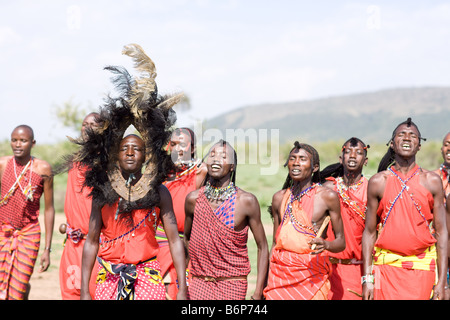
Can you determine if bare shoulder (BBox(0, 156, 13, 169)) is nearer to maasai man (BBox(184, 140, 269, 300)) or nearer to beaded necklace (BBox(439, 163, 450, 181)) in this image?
maasai man (BBox(184, 140, 269, 300))

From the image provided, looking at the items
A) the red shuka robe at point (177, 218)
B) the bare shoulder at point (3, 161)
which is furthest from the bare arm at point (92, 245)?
the bare shoulder at point (3, 161)

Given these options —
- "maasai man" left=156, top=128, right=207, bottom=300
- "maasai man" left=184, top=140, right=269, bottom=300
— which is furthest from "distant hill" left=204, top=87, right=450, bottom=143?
"maasai man" left=184, top=140, right=269, bottom=300

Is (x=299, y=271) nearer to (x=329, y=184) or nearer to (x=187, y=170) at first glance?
(x=329, y=184)

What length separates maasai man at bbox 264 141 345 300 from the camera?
5.13 meters

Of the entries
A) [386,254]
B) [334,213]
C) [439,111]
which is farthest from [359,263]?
[439,111]

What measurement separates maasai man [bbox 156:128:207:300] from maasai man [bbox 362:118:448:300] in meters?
1.83

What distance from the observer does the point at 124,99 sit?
14.8 ft

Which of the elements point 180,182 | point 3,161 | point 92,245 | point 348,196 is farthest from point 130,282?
point 3,161

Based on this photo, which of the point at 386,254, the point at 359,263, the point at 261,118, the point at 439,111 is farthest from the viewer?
the point at 261,118

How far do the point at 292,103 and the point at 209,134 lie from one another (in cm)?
13323

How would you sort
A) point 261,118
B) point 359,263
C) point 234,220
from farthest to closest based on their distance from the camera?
1. point 261,118
2. point 359,263
3. point 234,220

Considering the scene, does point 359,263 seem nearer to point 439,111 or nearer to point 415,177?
point 415,177

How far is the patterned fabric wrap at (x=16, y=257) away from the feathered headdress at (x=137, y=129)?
7.85ft

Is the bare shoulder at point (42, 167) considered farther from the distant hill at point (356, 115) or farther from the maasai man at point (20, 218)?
the distant hill at point (356, 115)
